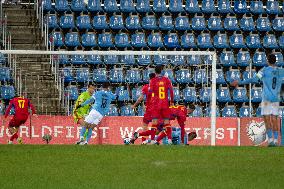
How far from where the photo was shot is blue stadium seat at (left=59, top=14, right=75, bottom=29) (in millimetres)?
31938

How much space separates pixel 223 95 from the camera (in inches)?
1203

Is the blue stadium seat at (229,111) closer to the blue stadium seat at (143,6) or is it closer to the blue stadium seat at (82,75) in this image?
the blue stadium seat at (82,75)

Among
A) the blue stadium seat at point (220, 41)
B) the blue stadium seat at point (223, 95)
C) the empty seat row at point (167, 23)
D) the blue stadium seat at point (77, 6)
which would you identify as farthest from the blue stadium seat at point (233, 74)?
the blue stadium seat at point (77, 6)

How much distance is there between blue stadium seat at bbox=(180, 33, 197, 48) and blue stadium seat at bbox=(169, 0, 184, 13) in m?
1.15

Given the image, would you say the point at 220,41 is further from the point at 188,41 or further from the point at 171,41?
the point at 171,41

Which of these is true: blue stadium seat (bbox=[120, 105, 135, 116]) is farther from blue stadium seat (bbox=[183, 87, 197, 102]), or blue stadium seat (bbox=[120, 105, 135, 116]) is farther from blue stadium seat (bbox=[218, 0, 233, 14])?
blue stadium seat (bbox=[218, 0, 233, 14])

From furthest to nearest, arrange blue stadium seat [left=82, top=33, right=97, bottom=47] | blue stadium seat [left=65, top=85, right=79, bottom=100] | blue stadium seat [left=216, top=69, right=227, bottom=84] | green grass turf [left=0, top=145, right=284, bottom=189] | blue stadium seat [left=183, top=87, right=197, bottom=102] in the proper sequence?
blue stadium seat [left=82, top=33, right=97, bottom=47]
blue stadium seat [left=216, top=69, right=227, bottom=84]
blue stadium seat [left=183, top=87, right=197, bottom=102]
blue stadium seat [left=65, top=85, right=79, bottom=100]
green grass turf [left=0, top=145, right=284, bottom=189]

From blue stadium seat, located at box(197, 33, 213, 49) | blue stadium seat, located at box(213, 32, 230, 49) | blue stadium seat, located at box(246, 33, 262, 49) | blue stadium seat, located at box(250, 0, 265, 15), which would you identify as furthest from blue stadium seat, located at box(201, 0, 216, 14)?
blue stadium seat, located at box(246, 33, 262, 49)

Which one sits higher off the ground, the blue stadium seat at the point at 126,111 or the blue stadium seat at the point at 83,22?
the blue stadium seat at the point at 83,22

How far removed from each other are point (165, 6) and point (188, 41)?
172 cm

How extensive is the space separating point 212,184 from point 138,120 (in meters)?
15.3

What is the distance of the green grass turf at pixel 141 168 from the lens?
1088 cm

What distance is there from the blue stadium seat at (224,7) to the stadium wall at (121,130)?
775 cm

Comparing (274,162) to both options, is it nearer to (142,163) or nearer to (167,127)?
(142,163)
